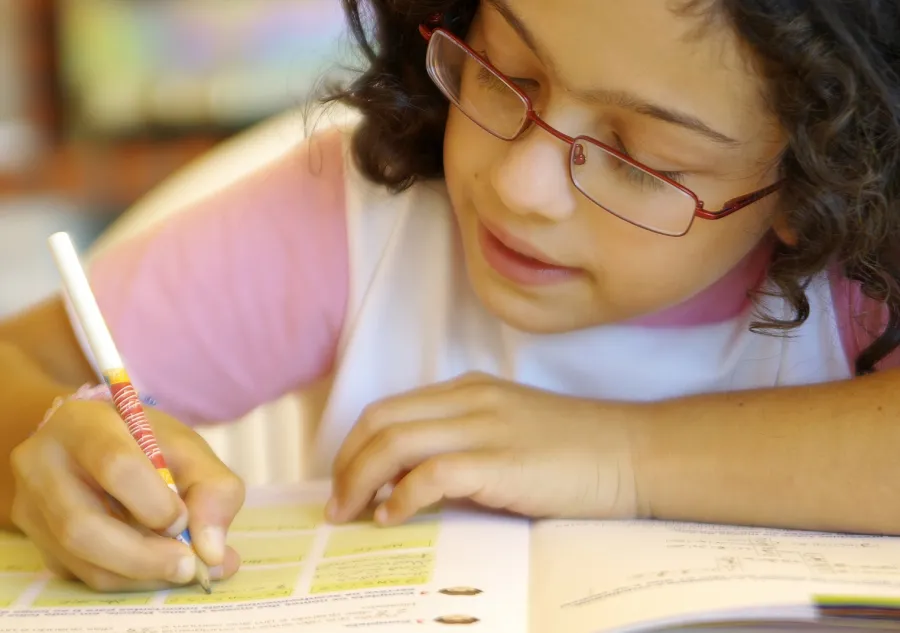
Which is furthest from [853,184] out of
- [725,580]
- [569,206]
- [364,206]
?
[364,206]

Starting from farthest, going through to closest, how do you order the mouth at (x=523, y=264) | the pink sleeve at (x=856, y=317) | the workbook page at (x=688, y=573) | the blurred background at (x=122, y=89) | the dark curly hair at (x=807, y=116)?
the blurred background at (x=122, y=89) → the pink sleeve at (x=856, y=317) → the mouth at (x=523, y=264) → the dark curly hair at (x=807, y=116) → the workbook page at (x=688, y=573)

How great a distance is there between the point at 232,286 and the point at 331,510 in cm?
26

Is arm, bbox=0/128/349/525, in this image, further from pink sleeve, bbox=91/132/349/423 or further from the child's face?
the child's face

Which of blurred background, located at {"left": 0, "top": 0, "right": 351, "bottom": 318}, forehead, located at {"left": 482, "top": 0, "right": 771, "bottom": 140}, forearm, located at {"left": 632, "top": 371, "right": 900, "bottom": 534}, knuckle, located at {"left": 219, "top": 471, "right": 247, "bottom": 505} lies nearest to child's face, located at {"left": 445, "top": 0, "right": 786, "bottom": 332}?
forehead, located at {"left": 482, "top": 0, "right": 771, "bottom": 140}

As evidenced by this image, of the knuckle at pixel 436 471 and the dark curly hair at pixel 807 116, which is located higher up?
the dark curly hair at pixel 807 116

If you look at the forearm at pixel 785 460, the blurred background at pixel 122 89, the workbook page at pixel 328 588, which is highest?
the blurred background at pixel 122 89

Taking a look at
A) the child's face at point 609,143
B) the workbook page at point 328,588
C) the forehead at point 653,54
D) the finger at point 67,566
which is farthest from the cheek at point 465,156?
the finger at point 67,566

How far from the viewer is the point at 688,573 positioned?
0.53 meters

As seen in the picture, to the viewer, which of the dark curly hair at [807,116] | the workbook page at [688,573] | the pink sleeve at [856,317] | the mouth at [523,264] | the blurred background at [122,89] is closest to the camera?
the workbook page at [688,573]

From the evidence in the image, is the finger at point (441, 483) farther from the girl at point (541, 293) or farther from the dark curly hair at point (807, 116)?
the dark curly hair at point (807, 116)

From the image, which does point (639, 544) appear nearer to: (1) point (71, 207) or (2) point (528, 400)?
(2) point (528, 400)

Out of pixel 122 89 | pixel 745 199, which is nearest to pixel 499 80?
pixel 745 199

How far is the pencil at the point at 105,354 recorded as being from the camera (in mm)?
562

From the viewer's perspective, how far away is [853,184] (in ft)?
2.13
